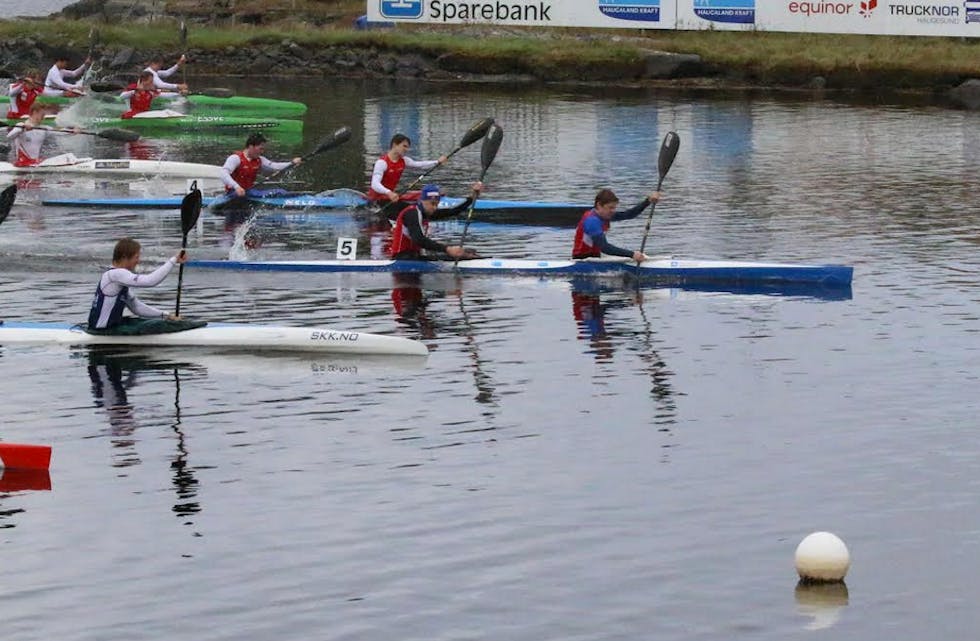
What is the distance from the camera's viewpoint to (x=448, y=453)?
18359 mm

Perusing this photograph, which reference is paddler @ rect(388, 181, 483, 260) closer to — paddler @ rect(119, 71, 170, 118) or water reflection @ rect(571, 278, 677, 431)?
water reflection @ rect(571, 278, 677, 431)

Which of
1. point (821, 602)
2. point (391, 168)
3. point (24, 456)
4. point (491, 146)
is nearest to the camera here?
point (821, 602)

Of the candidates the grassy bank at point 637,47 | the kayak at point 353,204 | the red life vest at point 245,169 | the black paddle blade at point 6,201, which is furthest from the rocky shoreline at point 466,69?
the black paddle blade at point 6,201

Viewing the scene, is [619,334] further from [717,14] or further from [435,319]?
[717,14]

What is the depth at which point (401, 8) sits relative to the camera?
6406cm

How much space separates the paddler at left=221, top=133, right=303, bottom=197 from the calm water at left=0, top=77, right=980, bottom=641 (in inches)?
34.3

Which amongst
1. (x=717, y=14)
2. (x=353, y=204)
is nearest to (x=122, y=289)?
(x=353, y=204)

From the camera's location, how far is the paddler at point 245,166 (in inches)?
1303

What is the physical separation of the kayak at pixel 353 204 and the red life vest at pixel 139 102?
13.0m

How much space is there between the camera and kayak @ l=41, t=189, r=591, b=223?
109 feet

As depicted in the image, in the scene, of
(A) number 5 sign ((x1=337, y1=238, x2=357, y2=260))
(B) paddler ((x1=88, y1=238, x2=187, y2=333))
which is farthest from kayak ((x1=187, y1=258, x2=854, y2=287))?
(B) paddler ((x1=88, y1=238, x2=187, y2=333))

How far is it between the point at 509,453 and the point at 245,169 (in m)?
16.4

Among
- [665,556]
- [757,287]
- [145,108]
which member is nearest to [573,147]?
[145,108]

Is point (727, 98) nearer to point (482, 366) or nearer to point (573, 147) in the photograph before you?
point (573, 147)
